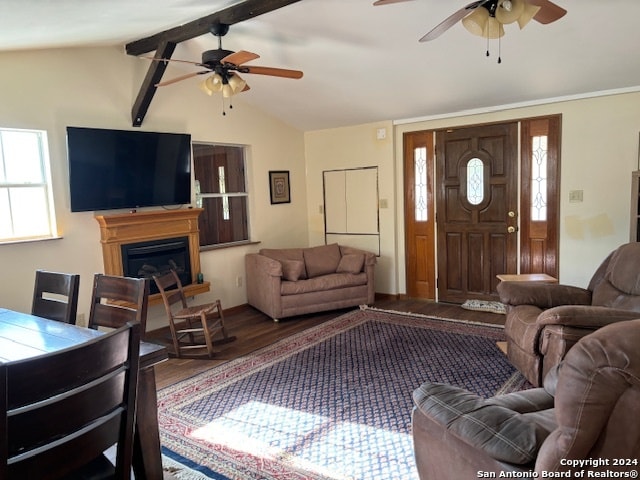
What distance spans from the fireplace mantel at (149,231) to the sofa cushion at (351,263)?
1.62 m

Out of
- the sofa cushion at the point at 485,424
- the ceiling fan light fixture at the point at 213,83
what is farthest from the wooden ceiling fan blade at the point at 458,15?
the sofa cushion at the point at 485,424

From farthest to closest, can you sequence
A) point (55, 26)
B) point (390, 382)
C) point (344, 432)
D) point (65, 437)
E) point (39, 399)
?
point (390, 382) < point (55, 26) < point (344, 432) < point (65, 437) < point (39, 399)

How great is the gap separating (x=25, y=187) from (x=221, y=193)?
2.13 metres

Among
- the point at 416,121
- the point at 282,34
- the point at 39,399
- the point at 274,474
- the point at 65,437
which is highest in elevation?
the point at 282,34

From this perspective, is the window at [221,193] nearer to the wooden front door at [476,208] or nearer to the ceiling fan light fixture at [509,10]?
the wooden front door at [476,208]

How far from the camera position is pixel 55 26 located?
295 cm

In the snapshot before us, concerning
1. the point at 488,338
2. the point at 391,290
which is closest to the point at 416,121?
the point at 391,290

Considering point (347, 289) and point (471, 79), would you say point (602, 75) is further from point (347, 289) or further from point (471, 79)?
point (347, 289)

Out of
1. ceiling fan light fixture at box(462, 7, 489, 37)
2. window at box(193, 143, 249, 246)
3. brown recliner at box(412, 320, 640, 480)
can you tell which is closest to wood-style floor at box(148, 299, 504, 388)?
window at box(193, 143, 249, 246)

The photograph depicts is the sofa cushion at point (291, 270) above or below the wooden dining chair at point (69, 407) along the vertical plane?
below

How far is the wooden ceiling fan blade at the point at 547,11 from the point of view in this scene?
2.26 metres

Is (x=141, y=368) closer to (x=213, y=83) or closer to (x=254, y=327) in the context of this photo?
(x=213, y=83)

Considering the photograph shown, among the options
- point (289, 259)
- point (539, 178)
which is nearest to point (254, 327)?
point (289, 259)

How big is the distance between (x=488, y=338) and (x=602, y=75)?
8.45 feet
